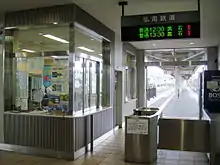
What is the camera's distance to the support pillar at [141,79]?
1145 cm

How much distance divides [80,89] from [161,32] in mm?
2358

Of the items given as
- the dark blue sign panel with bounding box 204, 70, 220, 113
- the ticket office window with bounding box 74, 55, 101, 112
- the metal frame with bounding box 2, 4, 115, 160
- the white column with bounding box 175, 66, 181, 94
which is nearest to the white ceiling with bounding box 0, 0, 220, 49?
the metal frame with bounding box 2, 4, 115, 160

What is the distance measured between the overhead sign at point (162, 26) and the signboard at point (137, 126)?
154cm

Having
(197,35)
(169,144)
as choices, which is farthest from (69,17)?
(169,144)

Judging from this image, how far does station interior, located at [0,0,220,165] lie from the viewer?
4969 millimetres

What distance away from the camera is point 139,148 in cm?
504

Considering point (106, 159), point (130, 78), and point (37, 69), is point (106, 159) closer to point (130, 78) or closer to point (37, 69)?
point (37, 69)

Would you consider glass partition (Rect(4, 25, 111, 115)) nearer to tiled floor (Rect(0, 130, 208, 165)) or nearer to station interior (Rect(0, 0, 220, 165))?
station interior (Rect(0, 0, 220, 165))

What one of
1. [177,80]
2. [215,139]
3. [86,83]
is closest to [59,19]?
[86,83]

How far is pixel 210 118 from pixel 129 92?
221 inches

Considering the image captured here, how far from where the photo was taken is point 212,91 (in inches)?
258

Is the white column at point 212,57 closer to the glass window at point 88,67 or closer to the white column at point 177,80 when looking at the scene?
the white column at point 177,80

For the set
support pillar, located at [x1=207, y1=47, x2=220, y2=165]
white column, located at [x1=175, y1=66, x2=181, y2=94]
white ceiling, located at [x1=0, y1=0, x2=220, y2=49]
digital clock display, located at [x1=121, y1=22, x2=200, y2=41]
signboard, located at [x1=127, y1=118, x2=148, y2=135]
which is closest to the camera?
digital clock display, located at [x1=121, y1=22, x2=200, y2=41]

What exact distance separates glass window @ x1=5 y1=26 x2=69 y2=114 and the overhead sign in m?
1.54
